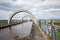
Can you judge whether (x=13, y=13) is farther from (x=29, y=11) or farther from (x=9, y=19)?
(x=29, y=11)

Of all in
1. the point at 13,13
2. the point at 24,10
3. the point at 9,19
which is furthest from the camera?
the point at 24,10

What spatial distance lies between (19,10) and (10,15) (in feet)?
4.72

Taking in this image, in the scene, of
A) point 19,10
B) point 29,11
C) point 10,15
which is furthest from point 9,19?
point 29,11

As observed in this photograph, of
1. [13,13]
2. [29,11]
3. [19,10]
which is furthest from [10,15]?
[29,11]

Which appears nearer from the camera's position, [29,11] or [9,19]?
[9,19]

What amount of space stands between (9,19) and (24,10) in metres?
2.85

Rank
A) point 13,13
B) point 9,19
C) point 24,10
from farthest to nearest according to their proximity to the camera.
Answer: point 24,10
point 13,13
point 9,19

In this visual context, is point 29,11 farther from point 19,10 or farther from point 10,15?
point 10,15

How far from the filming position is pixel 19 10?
15336mm

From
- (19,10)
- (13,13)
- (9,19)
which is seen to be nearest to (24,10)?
(19,10)

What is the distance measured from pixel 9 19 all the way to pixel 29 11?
356cm

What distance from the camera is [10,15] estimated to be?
1435cm

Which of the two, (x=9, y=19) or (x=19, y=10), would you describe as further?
(x=19, y=10)

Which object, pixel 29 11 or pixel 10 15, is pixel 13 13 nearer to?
pixel 10 15
